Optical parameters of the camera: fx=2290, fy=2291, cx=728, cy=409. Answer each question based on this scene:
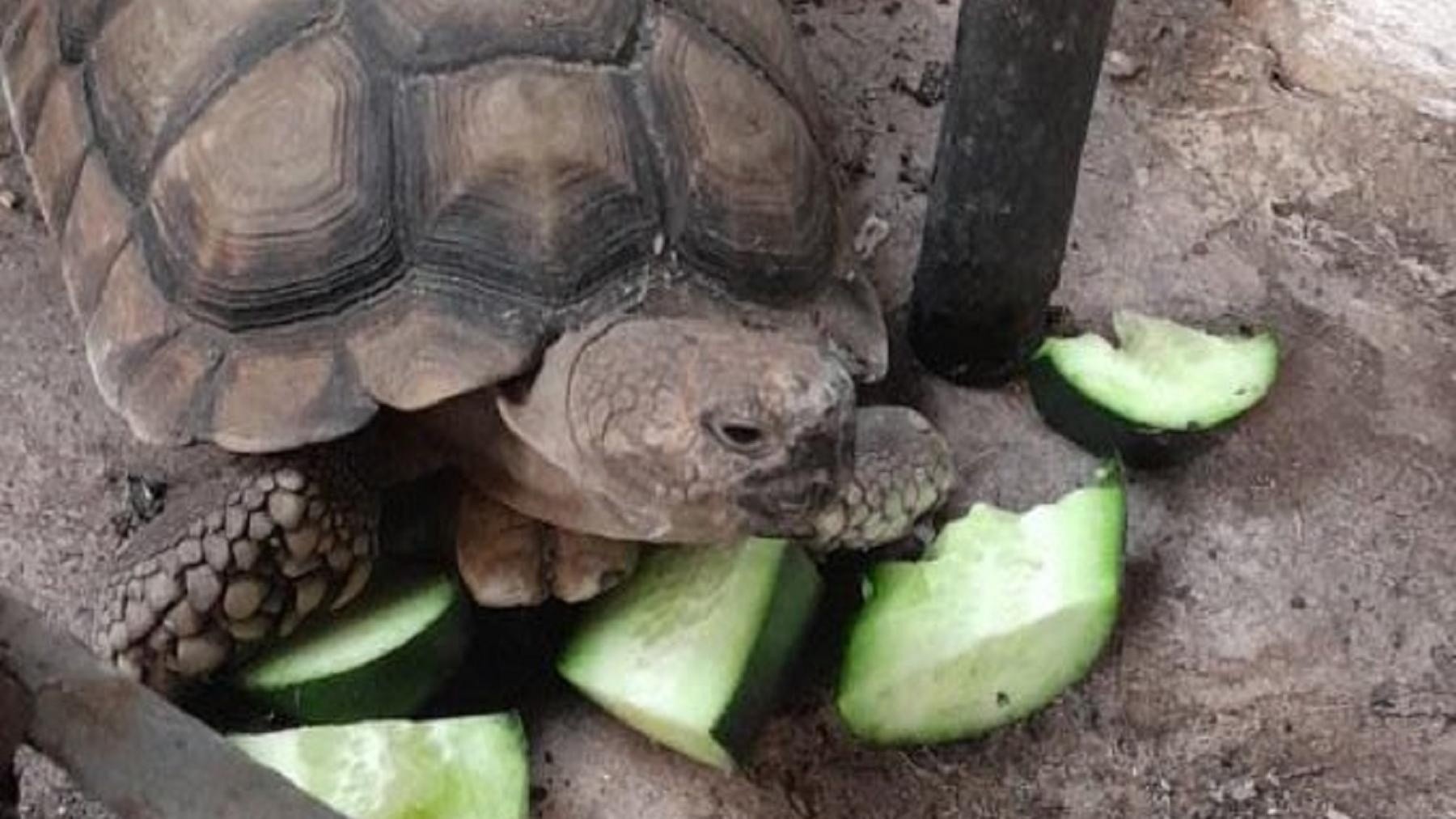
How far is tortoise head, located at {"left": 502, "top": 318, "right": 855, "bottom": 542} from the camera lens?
175 centimetres

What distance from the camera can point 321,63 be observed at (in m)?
1.96

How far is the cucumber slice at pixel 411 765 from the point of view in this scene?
73.4 inches

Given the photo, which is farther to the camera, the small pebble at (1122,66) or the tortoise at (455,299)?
the small pebble at (1122,66)

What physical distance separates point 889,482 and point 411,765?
50cm

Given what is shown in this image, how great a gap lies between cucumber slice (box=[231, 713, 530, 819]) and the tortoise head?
8.8 inches

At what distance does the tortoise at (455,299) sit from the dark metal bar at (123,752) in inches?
14.6

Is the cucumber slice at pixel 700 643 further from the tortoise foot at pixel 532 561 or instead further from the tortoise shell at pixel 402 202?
the tortoise shell at pixel 402 202

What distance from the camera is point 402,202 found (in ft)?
6.31

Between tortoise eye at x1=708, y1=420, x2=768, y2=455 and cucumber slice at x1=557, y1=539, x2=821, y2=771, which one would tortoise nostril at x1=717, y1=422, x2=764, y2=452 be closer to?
tortoise eye at x1=708, y1=420, x2=768, y2=455

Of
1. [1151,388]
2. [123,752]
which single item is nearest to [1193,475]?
[1151,388]

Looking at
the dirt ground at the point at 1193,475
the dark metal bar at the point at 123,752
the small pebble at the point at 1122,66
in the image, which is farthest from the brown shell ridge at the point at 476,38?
the small pebble at the point at 1122,66

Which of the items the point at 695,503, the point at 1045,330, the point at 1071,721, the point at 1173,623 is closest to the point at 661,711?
the point at 695,503

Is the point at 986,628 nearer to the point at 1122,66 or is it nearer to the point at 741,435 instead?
the point at 741,435

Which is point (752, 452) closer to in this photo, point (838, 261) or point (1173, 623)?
point (838, 261)
